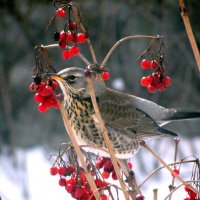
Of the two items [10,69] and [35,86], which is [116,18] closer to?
[10,69]

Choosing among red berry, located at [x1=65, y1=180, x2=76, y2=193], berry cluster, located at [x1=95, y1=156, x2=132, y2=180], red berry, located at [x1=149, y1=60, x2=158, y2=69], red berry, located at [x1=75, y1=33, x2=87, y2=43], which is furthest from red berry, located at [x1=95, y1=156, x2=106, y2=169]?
red berry, located at [x1=75, y1=33, x2=87, y2=43]

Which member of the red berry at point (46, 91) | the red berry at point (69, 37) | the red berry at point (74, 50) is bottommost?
the red berry at point (46, 91)

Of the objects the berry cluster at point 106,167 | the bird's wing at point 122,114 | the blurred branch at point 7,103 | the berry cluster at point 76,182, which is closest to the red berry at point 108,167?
the berry cluster at point 106,167

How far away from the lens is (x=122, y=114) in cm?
227

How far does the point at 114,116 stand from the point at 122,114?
0.14 ft

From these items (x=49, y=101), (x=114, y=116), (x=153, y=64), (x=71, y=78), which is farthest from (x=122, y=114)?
(x=49, y=101)

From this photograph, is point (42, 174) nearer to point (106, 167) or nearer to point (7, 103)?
point (7, 103)

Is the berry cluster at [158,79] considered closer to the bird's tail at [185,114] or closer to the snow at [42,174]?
the bird's tail at [185,114]

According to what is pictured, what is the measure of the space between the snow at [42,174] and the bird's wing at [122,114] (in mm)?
1937

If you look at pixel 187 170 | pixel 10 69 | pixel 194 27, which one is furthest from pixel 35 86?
pixel 10 69

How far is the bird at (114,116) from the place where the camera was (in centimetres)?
210

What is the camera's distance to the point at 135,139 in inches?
87.6

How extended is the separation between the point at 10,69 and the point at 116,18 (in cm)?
113

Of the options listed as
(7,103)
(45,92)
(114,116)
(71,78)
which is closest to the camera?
(45,92)
